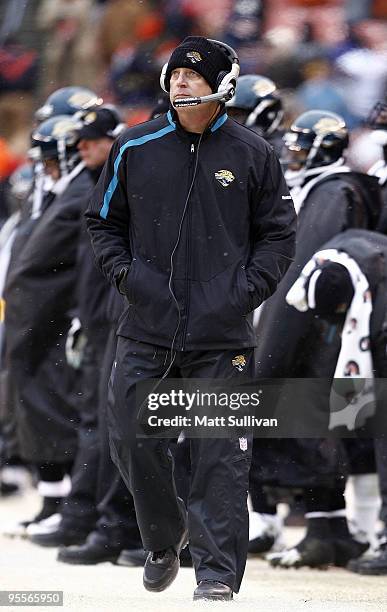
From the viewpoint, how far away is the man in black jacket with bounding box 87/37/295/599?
7387 millimetres

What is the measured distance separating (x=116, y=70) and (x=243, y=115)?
771cm

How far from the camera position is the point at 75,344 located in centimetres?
1095

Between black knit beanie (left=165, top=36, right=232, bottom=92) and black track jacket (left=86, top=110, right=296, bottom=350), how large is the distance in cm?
18

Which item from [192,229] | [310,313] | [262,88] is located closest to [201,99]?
[192,229]

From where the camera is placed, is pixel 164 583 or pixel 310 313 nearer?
pixel 164 583

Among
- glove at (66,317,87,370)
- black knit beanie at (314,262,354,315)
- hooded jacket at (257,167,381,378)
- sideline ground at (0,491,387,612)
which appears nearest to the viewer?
sideline ground at (0,491,387,612)

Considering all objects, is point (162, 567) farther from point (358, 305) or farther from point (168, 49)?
point (168, 49)

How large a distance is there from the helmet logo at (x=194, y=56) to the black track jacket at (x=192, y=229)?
0.24m

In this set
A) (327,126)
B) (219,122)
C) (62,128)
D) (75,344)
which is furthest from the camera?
(62,128)

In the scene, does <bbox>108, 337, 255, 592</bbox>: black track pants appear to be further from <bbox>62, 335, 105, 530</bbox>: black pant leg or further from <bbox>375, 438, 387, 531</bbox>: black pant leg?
<bbox>62, 335, 105, 530</bbox>: black pant leg

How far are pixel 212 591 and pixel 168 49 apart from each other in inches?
425

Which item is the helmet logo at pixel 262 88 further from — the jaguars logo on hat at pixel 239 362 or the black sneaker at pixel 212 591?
the black sneaker at pixel 212 591

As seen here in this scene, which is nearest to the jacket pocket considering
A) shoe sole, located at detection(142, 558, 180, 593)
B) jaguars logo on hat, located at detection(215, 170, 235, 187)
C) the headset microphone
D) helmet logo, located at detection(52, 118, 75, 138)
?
jaguars logo on hat, located at detection(215, 170, 235, 187)

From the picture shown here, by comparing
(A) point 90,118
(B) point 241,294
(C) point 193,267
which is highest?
(C) point 193,267
